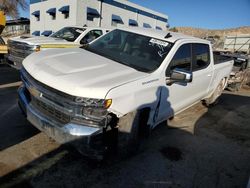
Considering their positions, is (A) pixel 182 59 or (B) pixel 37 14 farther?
(B) pixel 37 14

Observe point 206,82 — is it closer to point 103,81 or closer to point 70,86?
point 103,81

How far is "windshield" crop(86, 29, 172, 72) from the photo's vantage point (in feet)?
12.0

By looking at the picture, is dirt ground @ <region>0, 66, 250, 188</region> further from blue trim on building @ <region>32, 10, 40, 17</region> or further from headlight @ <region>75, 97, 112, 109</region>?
blue trim on building @ <region>32, 10, 40, 17</region>

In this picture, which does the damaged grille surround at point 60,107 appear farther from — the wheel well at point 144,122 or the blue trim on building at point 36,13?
the blue trim on building at point 36,13

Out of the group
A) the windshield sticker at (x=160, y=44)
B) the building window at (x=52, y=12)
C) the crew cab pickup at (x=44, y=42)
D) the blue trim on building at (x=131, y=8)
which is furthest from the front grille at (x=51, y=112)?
the building window at (x=52, y=12)

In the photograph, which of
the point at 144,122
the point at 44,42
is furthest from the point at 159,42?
the point at 44,42

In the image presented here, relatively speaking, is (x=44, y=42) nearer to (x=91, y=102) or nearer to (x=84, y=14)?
(x=91, y=102)

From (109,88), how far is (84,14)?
73.5 feet

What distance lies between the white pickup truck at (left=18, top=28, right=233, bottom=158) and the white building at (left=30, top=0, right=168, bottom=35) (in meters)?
20.2

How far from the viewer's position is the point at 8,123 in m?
4.16

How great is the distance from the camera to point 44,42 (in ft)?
23.2

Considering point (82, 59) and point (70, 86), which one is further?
point (82, 59)

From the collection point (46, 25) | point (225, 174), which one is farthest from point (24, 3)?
point (225, 174)

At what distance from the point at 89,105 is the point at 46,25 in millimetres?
27303
